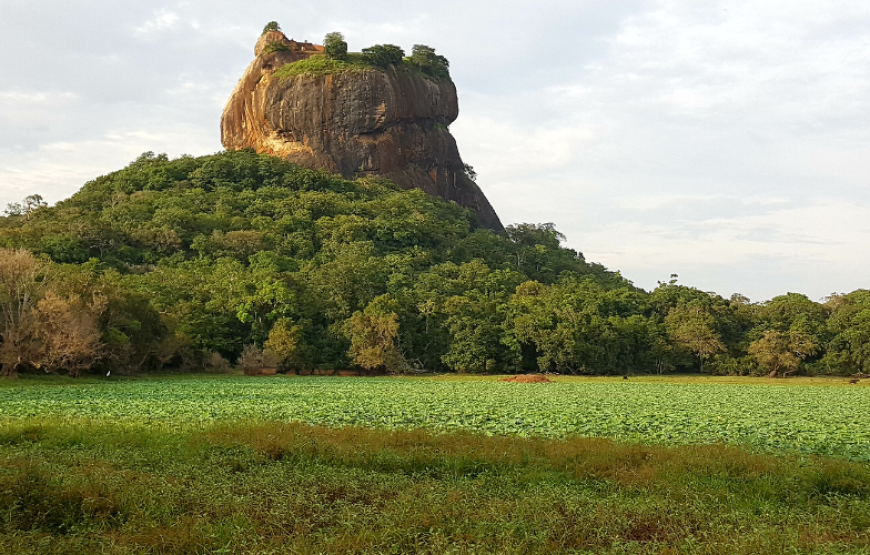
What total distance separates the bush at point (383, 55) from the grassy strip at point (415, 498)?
96147 millimetres

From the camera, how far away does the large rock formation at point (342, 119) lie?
100m

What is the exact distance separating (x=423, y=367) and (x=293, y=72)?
200ft

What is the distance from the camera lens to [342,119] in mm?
100500

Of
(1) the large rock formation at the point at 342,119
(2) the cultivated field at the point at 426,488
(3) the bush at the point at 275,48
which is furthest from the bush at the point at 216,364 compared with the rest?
(3) the bush at the point at 275,48

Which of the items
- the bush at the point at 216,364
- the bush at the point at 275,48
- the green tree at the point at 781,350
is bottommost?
the bush at the point at 216,364

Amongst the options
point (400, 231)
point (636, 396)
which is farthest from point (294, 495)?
point (400, 231)

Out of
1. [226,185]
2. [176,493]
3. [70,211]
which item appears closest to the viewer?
[176,493]

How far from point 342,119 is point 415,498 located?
314 feet

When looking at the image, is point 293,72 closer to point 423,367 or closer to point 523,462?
point 423,367

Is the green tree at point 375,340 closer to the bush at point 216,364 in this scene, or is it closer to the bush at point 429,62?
the bush at point 216,364

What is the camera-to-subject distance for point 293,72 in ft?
334

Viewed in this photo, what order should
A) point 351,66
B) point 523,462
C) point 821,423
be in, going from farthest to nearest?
point 351,66
point 821,423
point 523,462

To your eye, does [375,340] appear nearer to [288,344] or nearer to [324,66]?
[288,344]

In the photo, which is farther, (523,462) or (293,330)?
(293,330)
